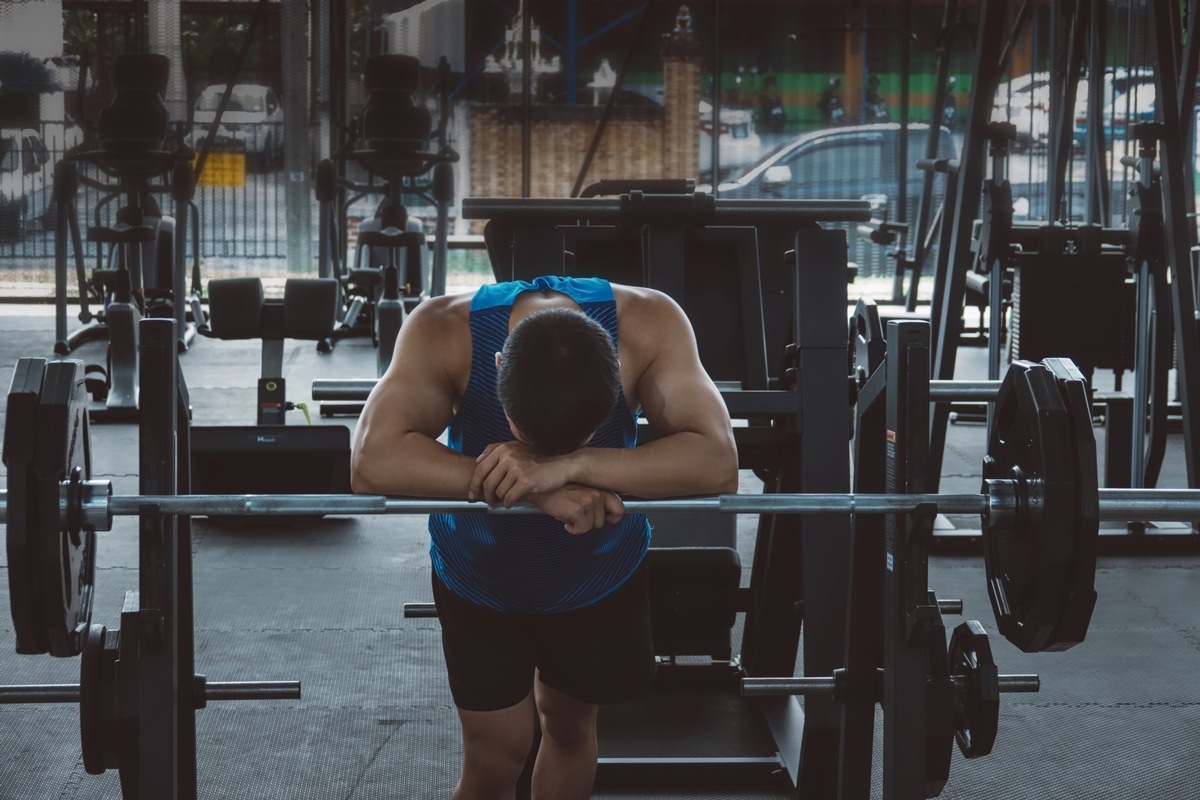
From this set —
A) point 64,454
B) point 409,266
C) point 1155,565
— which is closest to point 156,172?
point 409,266

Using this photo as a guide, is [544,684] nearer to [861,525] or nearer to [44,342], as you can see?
[861,525]

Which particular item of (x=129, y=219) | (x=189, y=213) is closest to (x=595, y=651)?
(x=129, y=219)

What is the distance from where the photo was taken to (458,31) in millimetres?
9117

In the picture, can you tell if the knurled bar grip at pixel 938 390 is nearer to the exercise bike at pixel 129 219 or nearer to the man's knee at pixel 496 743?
the man's knee at pixel 496 743

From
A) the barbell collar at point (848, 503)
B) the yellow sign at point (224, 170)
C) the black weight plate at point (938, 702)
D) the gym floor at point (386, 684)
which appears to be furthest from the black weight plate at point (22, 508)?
the yellow sign at point (224, 170)

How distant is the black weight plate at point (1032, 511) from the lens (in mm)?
1523

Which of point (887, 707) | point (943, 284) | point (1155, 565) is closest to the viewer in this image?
point (887, 707)

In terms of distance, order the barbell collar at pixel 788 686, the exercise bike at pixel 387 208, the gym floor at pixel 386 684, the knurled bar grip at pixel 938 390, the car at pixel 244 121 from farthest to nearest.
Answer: the car at pixel 244 121 → the exercise bike at pixel 387 208 → the gym floor at pixel 386 684 → the knurled bar grip at pixel 938 390 → the barbell collar at pixel 788 686

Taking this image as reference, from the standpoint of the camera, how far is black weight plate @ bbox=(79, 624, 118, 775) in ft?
5.58

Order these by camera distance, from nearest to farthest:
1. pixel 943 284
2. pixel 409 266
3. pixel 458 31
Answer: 1. pixel 943 284
2. pixel 409 266
3. pixel 458 31

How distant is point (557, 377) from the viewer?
4.95 ft

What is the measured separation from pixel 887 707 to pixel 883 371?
46 cm

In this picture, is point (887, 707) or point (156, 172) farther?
point (156, 172)

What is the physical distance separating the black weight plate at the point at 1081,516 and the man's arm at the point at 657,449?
41cm
